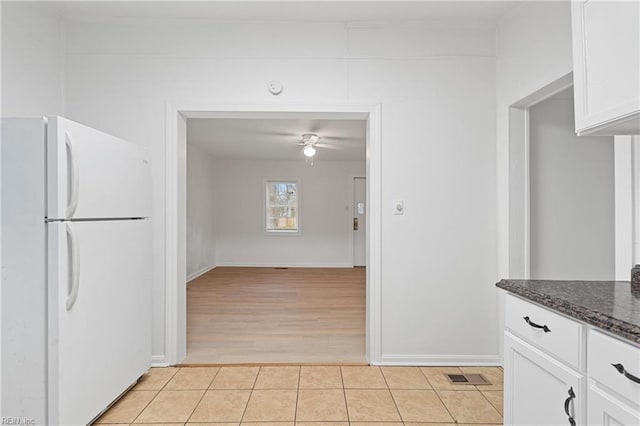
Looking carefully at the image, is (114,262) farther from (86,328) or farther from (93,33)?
(93,33)

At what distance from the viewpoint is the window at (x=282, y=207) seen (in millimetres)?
8391

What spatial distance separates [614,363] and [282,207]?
299 inches

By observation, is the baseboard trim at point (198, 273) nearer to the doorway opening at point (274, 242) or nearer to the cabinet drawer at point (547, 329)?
the doorway opening at point (274, 242)

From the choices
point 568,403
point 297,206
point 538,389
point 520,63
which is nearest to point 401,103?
point 520,63

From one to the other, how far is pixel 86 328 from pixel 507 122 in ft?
9.66

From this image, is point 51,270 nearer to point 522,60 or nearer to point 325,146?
point 522,60

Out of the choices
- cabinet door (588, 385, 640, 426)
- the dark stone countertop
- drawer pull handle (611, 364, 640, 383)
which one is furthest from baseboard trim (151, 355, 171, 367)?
drawer pull handle (611, 364, 640, 383)

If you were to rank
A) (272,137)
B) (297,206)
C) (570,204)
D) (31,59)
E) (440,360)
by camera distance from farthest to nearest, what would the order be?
(297,206), (272,137), (440,360), (570,204), (31,59)

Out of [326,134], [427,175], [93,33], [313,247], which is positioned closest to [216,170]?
[313,247]

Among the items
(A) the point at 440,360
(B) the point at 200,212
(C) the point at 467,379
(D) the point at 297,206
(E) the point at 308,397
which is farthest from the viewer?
(D) the point at 297,206

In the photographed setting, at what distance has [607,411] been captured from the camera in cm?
107

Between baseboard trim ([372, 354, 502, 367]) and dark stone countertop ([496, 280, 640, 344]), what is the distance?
145 centimetres

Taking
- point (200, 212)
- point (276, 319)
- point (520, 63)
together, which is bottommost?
point (276, 319)

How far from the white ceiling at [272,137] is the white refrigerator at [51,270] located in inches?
91.7
